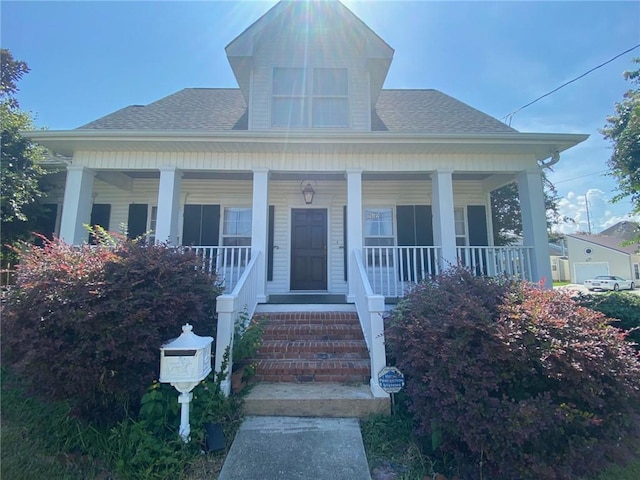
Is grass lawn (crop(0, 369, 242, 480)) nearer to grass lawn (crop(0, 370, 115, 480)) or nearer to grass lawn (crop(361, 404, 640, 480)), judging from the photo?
grass lawn (crop(0, 370, 115, 480))

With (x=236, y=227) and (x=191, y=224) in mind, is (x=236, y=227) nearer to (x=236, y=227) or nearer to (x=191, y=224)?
(x=236, y=227)

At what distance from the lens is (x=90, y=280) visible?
2992mm

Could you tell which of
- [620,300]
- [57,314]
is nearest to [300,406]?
[57,314]

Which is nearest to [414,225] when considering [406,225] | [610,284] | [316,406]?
[406,225]

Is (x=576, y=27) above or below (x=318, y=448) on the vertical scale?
above

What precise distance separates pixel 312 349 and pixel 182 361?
1.86 meters

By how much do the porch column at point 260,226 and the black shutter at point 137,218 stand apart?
3.46 meters

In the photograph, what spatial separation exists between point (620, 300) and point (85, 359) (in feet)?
22.7

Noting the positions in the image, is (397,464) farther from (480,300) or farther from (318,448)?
(480,300)

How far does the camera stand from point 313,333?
4.52m

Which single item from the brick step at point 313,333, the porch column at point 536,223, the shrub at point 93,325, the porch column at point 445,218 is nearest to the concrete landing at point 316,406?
the shrub at point 93,325

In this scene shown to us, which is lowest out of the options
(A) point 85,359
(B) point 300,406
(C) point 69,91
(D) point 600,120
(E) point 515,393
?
(B) point 300,406

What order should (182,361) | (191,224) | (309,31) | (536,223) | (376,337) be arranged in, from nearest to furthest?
1. (182,361)
2. (376,337)
3. (536,223)
4. (309,31)
5. (191,224)

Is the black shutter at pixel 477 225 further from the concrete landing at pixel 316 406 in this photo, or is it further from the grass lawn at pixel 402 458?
the concrete landing at pixel 316 406
